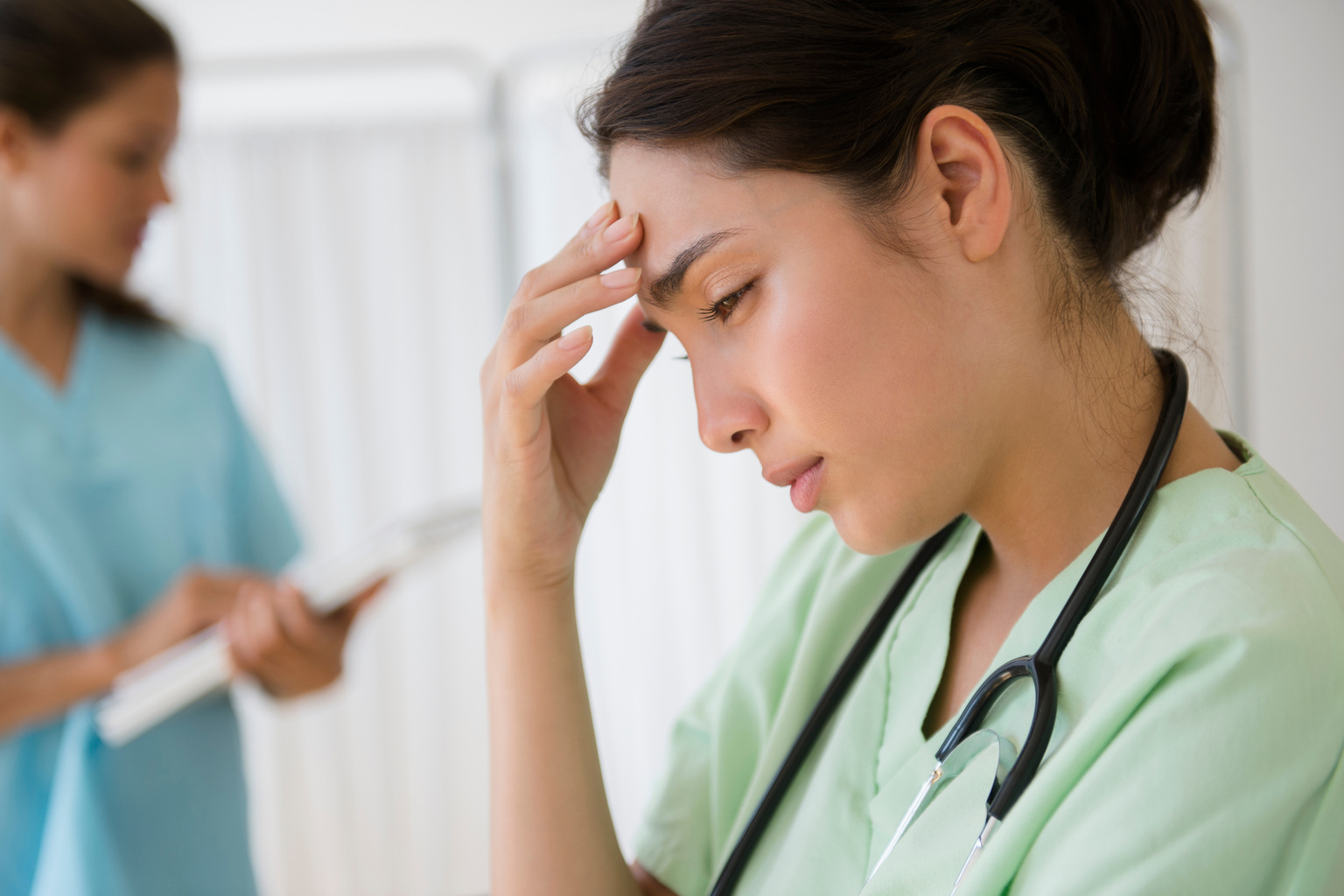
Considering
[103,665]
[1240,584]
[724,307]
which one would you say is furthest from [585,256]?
[103,665]

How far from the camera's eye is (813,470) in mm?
812

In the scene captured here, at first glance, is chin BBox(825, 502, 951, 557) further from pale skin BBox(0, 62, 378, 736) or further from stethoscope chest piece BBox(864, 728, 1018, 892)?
pale skin BBox(0, 62, 378, 736)

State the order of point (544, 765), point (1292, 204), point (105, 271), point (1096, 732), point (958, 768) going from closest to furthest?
point (1096, 732) < point (958, 768) < point (544, 765) < point (105, 271) < point (1292, 204)

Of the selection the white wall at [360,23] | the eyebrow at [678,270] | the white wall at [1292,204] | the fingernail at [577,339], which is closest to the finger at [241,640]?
the fingernail at [577,339]

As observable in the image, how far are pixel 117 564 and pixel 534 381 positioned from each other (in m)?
0.97

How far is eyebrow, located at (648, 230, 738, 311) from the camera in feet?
2.49

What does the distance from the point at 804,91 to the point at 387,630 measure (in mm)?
1969

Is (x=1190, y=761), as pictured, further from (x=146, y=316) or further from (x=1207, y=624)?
(x=146, y=316)

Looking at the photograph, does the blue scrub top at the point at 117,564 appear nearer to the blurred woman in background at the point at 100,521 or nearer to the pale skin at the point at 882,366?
the blurred woman in background at the point at 100,521

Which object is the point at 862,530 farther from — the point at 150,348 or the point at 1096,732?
the point at 150,348

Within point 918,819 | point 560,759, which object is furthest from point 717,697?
point 918,819

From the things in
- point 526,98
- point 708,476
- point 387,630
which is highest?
point 526,98

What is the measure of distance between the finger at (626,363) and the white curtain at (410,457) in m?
1.07

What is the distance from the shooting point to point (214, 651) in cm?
134
